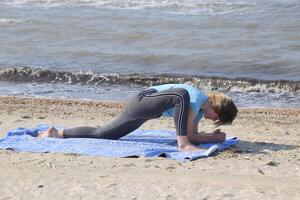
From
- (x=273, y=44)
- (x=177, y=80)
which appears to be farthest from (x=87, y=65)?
(x=273, y=44)

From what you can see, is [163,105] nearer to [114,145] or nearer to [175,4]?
[114,145]

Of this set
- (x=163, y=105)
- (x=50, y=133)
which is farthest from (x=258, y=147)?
(x=50, y=133)

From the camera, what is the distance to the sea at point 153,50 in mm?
14359

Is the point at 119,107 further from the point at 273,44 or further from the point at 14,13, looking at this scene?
the point at 14,13

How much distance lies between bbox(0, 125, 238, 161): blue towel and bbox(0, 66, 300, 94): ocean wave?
629 cm

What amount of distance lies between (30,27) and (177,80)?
8.73 m

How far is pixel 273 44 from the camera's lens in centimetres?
1816

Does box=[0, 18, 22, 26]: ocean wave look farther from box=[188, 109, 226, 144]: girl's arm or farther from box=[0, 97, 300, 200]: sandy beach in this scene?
box=[188, 109, 226, 144]: girl's arm

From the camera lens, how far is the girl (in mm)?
7250

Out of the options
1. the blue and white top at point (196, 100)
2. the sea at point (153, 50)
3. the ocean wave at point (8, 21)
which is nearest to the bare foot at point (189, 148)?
the blue and white top at point (196, 100)

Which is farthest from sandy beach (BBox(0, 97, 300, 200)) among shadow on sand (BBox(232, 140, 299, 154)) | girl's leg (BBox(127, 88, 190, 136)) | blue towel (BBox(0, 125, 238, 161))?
girl's leg (BBox(127, 88, 190, 136))

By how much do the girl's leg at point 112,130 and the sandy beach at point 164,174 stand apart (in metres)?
0.57

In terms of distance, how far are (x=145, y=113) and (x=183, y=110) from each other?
458mm

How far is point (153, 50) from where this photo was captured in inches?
706
